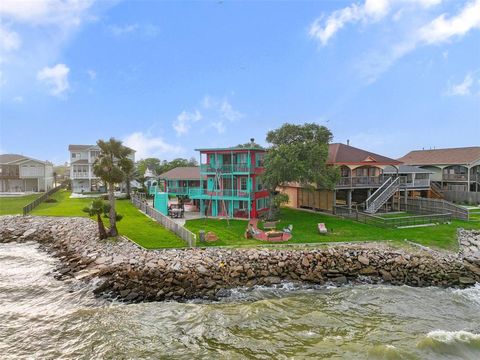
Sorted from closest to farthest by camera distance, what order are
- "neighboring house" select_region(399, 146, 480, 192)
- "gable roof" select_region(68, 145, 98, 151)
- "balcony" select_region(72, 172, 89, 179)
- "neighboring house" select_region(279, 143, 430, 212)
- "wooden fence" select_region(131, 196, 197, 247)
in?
"wooden fence" select_region(131, 196, 197, 247) → "neighboring house" select_region(279, 143, 430, 212) → "neighboring house" select_region(399, 146, 480, 192) → "balcony" select_region(72, 172, 89, 179) → "gable roof" select_region(68, 145, 98, 151)

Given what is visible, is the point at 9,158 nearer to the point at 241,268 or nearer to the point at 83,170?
the point at 83,170

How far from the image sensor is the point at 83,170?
2160 inches

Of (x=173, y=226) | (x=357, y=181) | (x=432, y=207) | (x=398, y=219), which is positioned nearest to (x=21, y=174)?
(x=173, y=226)

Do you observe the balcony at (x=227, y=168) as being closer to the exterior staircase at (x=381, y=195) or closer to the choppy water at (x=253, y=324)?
the exterior staircase at (x=381, y=195)

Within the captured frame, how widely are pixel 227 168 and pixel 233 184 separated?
1636 mm

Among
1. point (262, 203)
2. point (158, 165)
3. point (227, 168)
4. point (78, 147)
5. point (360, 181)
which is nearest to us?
point (227, 168)

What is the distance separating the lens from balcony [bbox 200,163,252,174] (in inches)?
1177

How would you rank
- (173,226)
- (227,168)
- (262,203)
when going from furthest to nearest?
(262,203) < (227,168) < (173,226)

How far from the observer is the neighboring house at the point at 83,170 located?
5447cm

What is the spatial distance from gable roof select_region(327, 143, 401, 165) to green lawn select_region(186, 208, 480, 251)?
19.4 ft

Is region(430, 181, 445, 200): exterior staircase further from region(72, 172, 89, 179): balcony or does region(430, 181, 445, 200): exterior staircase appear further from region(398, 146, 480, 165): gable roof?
region(72, 172, 89, 179): balcony

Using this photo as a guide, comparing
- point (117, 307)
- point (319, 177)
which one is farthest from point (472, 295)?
point (117, 307)

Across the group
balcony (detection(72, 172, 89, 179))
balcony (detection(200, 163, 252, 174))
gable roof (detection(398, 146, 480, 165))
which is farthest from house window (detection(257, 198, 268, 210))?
balcony (detection(72, 172, 89, 179))

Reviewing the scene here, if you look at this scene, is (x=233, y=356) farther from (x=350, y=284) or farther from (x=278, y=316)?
(x=350, y=284)
